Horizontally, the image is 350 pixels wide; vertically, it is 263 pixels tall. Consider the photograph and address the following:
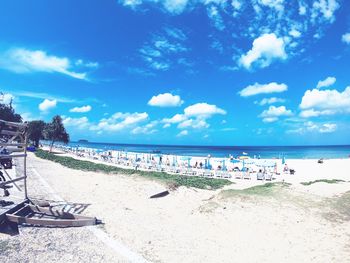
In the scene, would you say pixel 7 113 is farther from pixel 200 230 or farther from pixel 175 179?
pixel 200 230

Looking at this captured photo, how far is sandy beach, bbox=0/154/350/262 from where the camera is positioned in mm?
5691

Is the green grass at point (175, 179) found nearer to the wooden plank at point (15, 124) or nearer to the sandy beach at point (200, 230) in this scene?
the sandy beach at point (200, 230)

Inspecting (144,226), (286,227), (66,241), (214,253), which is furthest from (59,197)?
(286,227)

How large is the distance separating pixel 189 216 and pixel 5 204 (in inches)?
200

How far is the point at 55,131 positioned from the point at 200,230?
62.1 meters

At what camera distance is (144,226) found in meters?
7.79

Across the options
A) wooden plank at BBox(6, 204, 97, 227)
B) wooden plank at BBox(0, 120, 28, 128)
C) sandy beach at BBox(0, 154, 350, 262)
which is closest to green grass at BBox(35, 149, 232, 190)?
sandy beach at BBox(0, 154, 350, 262)

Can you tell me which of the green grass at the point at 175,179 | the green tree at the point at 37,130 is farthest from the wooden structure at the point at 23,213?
the green tree at the point at 37,130

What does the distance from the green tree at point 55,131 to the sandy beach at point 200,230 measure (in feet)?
181

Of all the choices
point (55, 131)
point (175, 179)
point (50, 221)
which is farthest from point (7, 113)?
point (50, 221)

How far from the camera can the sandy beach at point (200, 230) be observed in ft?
18.7

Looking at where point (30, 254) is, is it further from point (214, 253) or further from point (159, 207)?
point (159, 207)

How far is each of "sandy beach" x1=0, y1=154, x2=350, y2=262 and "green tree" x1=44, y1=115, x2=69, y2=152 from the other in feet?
181

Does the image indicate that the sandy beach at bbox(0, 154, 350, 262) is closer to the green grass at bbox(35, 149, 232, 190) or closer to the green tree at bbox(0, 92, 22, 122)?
the green grass at bbox(35, 149, 232, 190)
